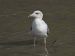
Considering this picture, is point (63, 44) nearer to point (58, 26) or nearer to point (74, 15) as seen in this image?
point (58, 26)

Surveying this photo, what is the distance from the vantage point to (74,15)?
1141 centimetres

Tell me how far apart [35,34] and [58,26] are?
206 centimetres

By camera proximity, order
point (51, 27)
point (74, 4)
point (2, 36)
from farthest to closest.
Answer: point (74, 4)
point (51, 27)
point (2, 36)

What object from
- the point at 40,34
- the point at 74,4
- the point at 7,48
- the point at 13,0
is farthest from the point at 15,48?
the point at 13,0

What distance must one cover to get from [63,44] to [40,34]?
0.62 meters

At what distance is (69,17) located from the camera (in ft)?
36.7

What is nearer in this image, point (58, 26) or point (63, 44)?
point (63, 44)

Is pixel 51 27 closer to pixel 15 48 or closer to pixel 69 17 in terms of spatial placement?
pixel 69 17

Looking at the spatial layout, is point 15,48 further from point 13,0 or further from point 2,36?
point 13,0

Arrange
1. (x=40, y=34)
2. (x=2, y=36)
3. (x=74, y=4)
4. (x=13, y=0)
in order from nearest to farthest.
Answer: (x=40, y=34) < (x=2, y=36) < (x=74, y=4) < (x=13, y=0)

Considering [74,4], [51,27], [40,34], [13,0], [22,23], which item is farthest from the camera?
[13,0]

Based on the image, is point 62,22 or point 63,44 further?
point 62,22

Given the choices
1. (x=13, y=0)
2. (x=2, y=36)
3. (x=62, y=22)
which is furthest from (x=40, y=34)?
(x=13, y=0)

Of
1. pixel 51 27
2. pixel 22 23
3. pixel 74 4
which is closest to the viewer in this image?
pixel 51 27
